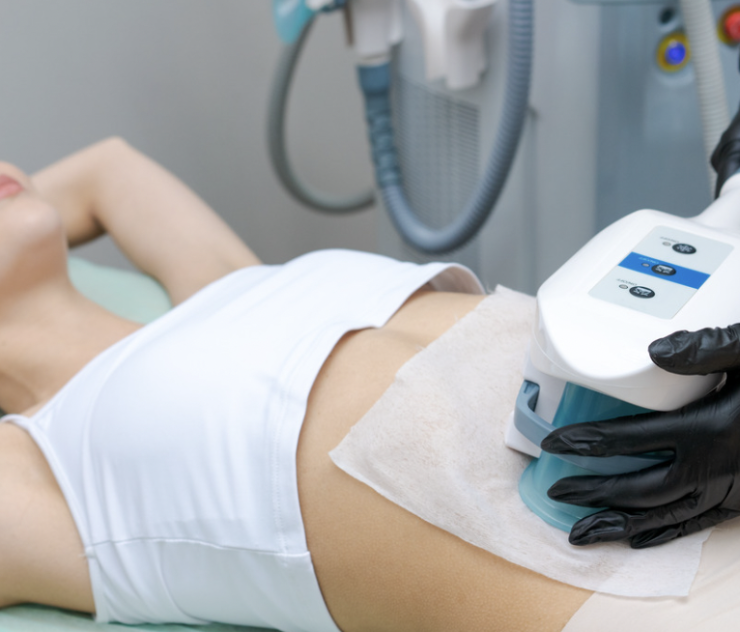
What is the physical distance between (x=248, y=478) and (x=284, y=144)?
1.12m

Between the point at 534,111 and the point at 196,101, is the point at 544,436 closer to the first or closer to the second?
the point at 534,111

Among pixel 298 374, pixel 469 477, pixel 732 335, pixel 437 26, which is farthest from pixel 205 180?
pixel 732 335

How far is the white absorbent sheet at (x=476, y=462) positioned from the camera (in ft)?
2.00

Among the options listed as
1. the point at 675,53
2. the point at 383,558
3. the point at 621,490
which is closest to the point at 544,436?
the point at 621,490

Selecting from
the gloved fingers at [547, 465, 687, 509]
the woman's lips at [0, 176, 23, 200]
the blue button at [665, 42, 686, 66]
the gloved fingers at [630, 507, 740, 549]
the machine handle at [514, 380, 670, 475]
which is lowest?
the gloved fingers at [630, 507, 740, 549]

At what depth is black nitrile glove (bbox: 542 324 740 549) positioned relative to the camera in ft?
1.84

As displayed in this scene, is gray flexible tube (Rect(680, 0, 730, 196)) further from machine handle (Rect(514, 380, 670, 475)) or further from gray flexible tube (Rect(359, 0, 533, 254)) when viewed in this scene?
machine handle (Rect(514, 380, 670, 475))

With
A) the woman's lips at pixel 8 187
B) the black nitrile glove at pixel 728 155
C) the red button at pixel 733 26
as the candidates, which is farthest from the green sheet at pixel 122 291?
A: the red button at pixel 733 26

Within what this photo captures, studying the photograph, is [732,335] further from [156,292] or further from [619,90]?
[156,292]

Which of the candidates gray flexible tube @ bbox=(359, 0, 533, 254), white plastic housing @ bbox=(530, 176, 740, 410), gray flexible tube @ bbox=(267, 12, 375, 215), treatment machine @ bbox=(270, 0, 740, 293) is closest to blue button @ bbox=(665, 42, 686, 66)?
treatment machine @ bbox=(270, 0, 740, 293)

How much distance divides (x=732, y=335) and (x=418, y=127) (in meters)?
1.06

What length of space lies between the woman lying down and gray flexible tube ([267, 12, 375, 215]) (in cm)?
72

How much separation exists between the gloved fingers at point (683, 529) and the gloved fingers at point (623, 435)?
82 millimetres

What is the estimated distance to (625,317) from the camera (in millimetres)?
547
